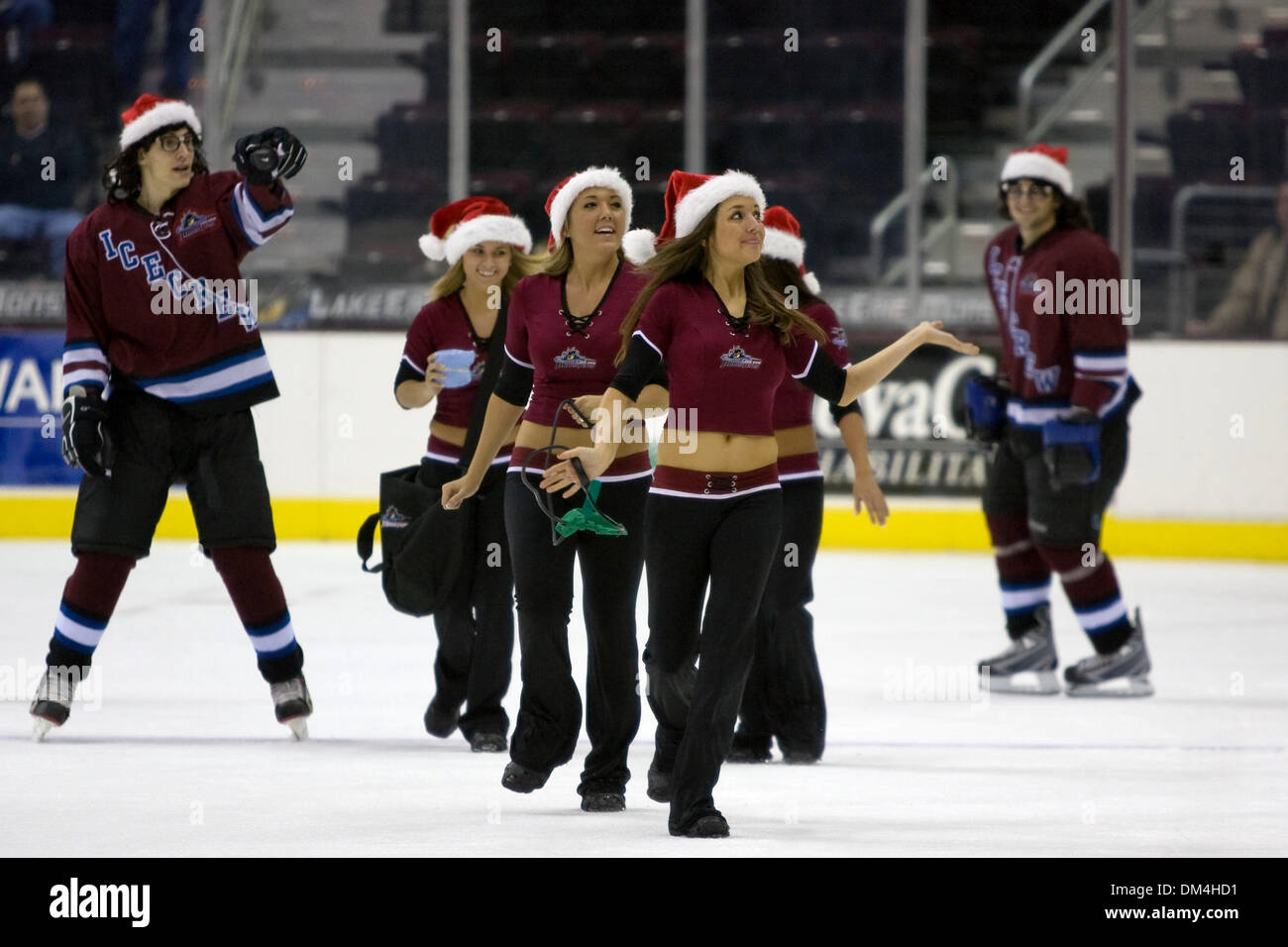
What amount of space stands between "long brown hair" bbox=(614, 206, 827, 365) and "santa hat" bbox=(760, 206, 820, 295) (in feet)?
2.82

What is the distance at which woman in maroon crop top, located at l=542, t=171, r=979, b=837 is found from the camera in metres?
4.00

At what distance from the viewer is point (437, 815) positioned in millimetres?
4320

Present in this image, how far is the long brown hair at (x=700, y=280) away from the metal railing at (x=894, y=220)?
6.63 metres

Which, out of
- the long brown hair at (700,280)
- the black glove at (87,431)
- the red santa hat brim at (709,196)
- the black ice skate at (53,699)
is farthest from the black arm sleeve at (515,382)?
the black ice skate at (53,699)

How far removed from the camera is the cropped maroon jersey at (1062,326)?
6215mm

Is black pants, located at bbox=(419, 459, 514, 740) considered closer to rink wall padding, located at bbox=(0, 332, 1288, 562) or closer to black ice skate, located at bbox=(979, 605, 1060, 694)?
black ice skate, located at bbox=(979, 605, 1060, 694)

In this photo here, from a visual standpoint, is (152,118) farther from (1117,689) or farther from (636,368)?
(1117,689)

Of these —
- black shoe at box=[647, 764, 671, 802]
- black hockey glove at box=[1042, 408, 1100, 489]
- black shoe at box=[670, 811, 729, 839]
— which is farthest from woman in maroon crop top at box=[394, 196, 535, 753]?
black hockey glove at box=[1042, 408, 1100, 489]

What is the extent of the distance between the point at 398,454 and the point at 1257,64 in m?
5.03

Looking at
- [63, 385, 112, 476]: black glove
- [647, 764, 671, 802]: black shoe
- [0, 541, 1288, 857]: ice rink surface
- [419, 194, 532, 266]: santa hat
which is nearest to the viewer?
[0, 541, 1288, 857]: ice rink surface

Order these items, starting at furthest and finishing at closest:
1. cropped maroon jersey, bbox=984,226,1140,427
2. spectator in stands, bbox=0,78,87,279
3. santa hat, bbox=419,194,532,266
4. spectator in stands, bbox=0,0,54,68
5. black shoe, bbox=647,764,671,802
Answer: spectator in stands, bbox=0,0,54,68 → spectator in stands, bbox=0,78,87,279 → cropped maroon jersey, bbox=984,226,1140,427 → santa hat, bbox=419,194,532,266 → black shoe, bbox=647,764,671,802

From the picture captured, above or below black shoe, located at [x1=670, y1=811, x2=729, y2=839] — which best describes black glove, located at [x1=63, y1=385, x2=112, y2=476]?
above

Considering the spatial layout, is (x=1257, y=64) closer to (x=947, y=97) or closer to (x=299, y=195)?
(x=947, y=97)

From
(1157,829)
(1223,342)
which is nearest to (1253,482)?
(1223,342)
